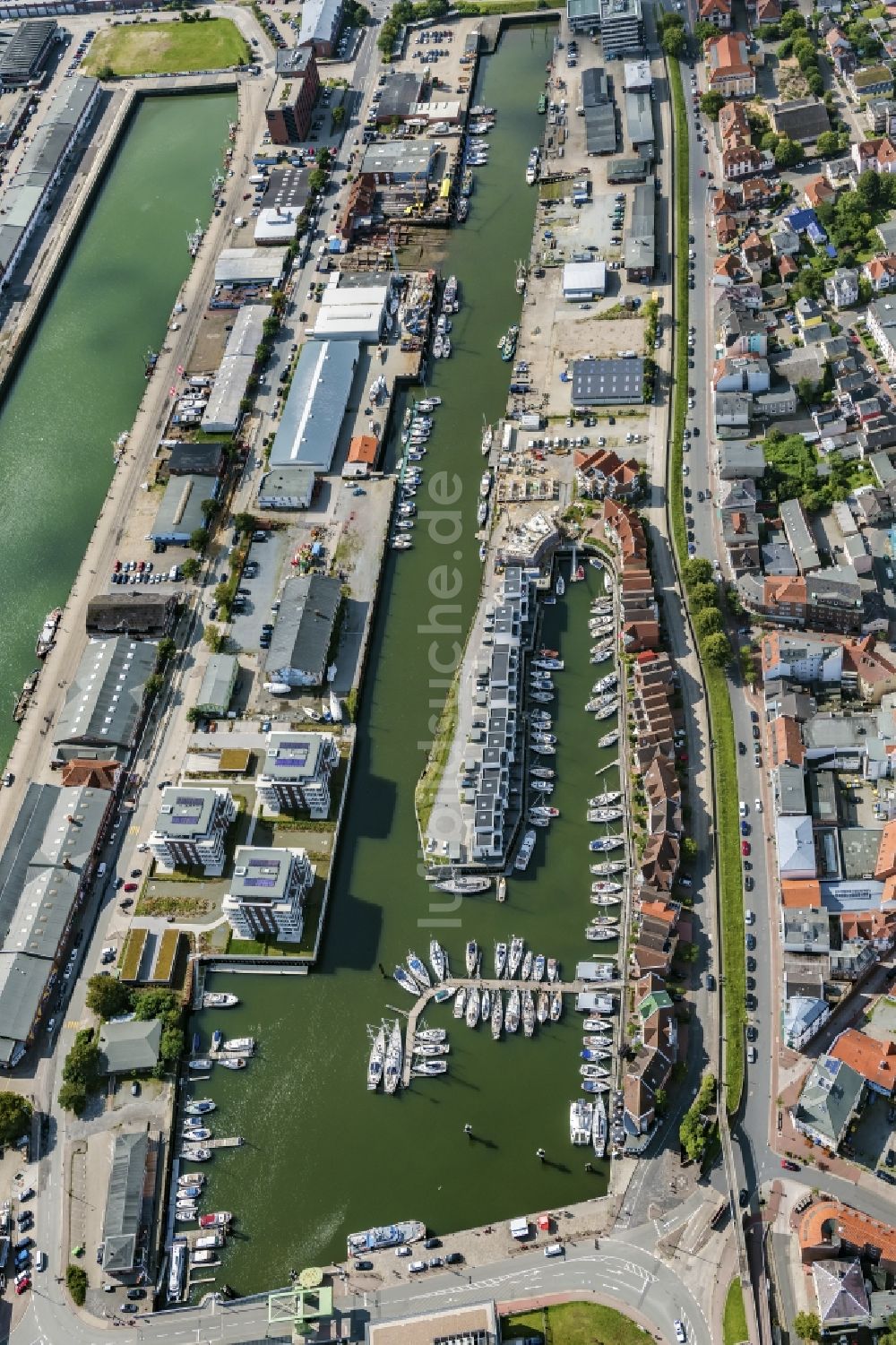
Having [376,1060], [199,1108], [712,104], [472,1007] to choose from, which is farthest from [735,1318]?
[712,104]

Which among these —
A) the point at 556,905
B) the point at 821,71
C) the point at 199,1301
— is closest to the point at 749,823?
the point at 556,905

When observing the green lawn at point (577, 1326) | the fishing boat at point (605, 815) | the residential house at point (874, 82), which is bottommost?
the green lawn at point (577, 1326)

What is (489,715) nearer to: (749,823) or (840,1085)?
(749,823)

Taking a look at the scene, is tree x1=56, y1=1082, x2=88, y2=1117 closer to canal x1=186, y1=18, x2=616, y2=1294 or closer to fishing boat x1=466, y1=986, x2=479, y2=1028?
canal x1=186, y1=18, x2=616, y2=1294

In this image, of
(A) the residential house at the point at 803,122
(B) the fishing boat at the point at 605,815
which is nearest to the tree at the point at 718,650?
(B) the fishing boat at the point at 605,815

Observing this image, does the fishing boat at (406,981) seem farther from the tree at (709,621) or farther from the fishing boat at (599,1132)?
the tree at (709,621)

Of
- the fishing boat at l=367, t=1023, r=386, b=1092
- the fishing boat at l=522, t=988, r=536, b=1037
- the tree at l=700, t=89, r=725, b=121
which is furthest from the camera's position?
the tree at l=700, t=89, r=725, b=121

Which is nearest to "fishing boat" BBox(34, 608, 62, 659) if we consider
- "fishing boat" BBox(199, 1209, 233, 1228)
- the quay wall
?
the quay wall
